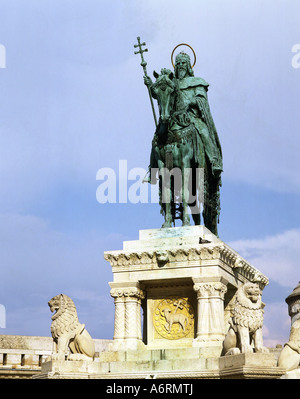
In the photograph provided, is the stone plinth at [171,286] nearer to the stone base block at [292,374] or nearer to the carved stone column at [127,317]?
the carved stone column at [127,317]

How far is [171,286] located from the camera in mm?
28609

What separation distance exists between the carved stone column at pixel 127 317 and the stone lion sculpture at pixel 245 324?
3236 millimetres

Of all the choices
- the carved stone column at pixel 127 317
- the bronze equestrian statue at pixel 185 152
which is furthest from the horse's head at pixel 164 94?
the carved stone column at pixel 127 317

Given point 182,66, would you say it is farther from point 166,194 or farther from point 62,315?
point 62,315

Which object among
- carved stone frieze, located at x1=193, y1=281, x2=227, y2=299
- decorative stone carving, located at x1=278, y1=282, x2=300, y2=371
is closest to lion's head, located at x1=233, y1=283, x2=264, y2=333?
decorative stone carving, located at x1=278, y1=282, x2=300, y2=371

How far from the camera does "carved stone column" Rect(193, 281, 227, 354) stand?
88.7ft

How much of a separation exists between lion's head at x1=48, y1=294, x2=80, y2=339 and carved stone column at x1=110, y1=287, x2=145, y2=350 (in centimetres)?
127

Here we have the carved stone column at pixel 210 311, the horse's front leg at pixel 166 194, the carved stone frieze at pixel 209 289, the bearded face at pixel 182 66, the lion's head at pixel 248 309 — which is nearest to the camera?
the lion's head at pixel 248 309

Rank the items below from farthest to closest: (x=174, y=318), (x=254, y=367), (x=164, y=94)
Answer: (x=164, y=94), (x=174, y=318), (x=254, y=367)

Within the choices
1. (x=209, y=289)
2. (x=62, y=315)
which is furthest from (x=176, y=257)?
(x=62, y=315)

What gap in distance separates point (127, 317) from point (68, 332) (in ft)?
5.86

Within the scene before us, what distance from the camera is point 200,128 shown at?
1170 inches

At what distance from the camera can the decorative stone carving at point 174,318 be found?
28.1 meters

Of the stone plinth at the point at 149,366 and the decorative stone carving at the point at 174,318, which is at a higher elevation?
the decorative stone carving at the point at 174,318
